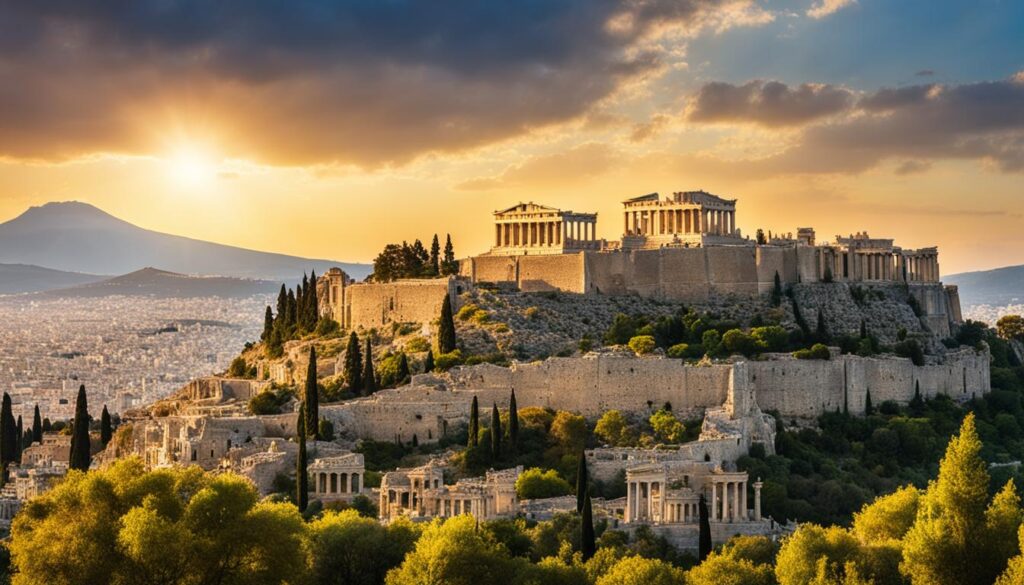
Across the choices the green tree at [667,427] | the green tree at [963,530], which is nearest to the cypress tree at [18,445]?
the green tree at [667,427]

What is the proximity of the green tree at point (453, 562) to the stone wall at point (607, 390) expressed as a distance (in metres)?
18.4

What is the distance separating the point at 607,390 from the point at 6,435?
23.6 metres

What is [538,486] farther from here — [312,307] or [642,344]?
[312,307]

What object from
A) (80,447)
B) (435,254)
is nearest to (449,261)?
(435,254)

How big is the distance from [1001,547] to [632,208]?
155 feet

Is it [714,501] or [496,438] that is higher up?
[496,438]

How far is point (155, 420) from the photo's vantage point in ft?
197

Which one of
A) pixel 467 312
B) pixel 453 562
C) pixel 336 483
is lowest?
pixel 453 562

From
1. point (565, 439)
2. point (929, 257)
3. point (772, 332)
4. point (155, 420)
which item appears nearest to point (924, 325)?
point (929, 257)

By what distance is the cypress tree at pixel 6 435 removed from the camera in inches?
2515

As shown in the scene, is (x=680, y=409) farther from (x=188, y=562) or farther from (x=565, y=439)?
(x=188, y=562)

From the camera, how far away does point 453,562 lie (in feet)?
118

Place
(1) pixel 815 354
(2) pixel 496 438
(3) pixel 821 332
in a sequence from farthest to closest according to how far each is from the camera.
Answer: (3) pixel 821 332
(1) pixel 815 354
(2) pixel 496 438

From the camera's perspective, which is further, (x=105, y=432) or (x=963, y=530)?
(x=105, y=432)
